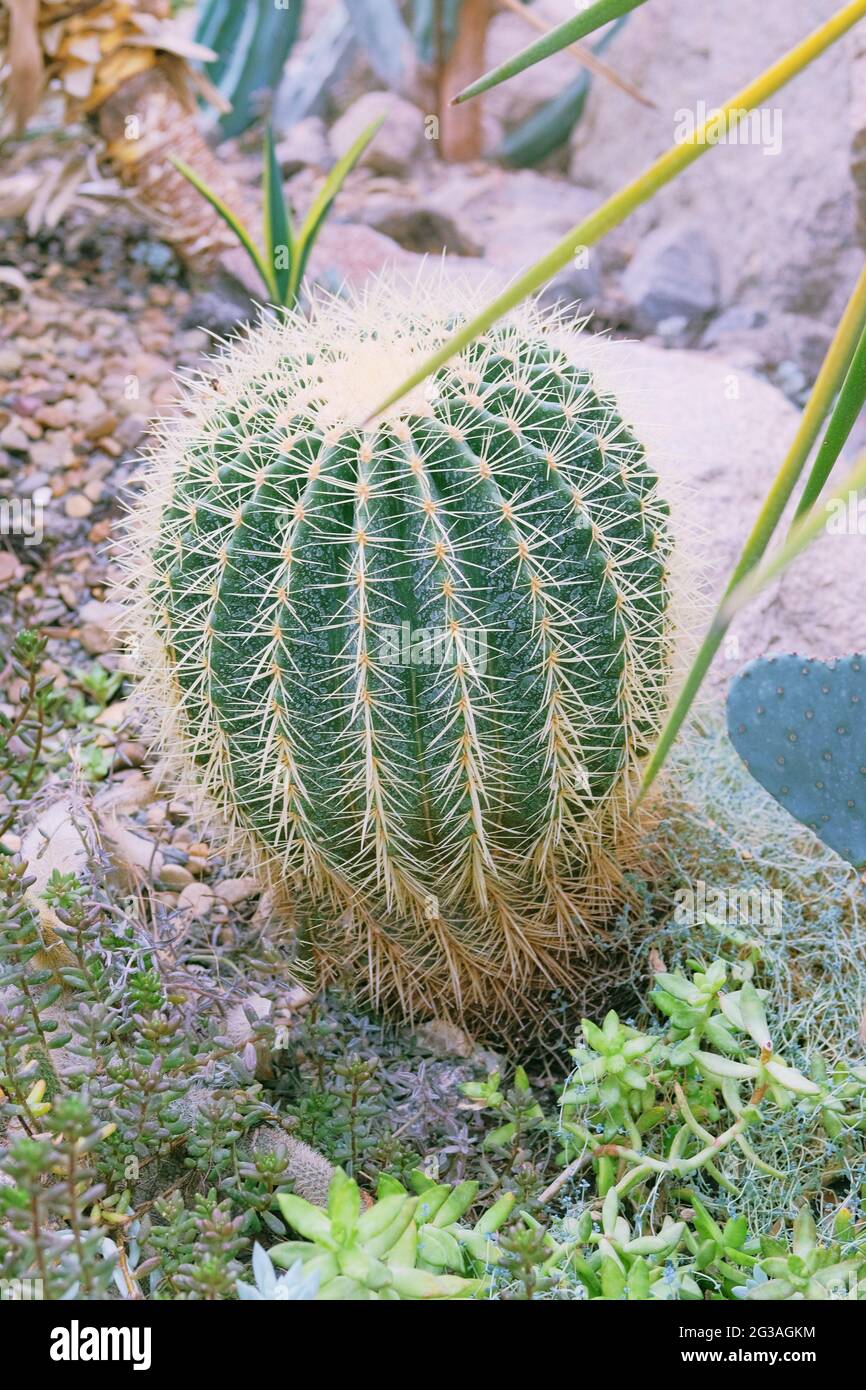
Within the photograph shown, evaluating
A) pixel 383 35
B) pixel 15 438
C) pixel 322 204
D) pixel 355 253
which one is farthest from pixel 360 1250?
pixel 383 35

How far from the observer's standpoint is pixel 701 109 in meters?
3.93

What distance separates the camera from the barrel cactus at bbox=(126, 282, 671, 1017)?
146 cm

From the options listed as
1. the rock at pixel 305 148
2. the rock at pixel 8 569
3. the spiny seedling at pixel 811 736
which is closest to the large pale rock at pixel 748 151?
the rock at pixel 305 148

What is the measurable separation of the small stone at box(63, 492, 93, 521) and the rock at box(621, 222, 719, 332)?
193 cm

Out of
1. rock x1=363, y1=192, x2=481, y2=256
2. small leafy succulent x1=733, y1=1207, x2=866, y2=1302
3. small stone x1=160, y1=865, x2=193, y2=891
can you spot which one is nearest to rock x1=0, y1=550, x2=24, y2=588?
small stone x1=160, y1=865, x2=193, y2=891

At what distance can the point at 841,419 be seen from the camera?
1080mm

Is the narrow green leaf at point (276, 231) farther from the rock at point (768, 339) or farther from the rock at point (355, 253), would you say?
the rock at point (768, 339)

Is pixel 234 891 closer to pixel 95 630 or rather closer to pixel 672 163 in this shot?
pixel 95 630

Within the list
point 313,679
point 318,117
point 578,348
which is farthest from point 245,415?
point 318,117

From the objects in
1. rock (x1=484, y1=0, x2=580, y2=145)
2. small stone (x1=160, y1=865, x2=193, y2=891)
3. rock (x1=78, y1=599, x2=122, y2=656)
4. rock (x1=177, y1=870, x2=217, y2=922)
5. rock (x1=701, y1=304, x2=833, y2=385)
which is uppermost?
rock (x1=484, y1=0, x2=580, y2=145)

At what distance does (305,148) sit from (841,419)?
3846 mm

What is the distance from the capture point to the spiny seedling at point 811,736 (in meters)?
1.59

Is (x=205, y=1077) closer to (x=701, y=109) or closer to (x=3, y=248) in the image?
(x=3, y=248)

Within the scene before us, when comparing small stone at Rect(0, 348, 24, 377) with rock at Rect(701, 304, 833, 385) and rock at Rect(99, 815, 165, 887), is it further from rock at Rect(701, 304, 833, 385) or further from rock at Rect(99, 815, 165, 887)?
rock at Rect(701, 304, 833, 385)
